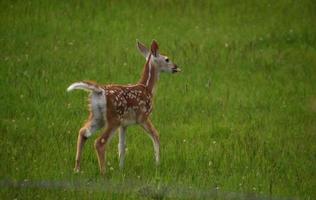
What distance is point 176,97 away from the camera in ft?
53.7

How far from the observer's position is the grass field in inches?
447

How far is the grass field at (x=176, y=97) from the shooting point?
11.4m

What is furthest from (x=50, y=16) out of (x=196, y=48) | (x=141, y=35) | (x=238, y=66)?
(x=238, y=66)

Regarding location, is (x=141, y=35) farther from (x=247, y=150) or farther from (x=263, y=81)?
(x=247, y=150)

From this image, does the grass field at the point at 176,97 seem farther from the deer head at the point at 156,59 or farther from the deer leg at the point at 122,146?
the deer head at the point at 156,59

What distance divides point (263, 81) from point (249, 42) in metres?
2.73

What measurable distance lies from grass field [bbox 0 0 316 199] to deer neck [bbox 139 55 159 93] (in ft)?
3.10

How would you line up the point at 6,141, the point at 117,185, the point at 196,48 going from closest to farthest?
1. the point at 117,185
2. the point at 6,141
3. the point at 196,48

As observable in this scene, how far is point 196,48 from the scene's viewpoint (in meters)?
19.8

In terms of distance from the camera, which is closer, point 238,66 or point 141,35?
point 238,66

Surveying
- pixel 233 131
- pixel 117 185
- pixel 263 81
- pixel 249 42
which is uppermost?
pixel 249 42

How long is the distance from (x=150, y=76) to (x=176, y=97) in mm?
3135

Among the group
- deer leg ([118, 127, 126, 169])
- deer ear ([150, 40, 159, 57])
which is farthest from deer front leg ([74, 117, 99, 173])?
deer ear ([150, 40, 159, 57])

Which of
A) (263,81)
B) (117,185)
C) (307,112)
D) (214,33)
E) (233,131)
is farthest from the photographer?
(214,33)
